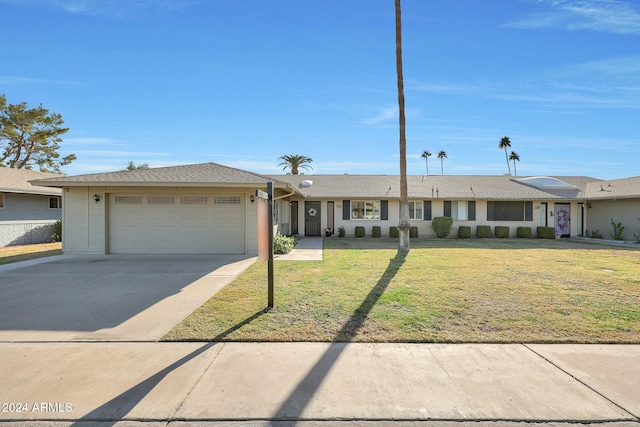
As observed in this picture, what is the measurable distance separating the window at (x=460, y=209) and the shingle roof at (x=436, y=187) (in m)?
0.51

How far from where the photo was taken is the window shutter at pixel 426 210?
19859mm

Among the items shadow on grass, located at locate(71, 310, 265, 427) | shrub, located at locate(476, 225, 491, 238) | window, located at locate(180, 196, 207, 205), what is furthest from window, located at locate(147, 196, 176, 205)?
shrub, located at locate(476, 225, 491, 238)

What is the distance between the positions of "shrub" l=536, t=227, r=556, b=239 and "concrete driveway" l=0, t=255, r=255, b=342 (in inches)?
696

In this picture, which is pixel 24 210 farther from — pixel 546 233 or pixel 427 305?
pixel 546 233

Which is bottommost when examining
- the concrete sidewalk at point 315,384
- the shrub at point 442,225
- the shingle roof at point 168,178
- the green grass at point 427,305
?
the concrete sidewalk at point 315,384

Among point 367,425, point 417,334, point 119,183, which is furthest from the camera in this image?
point 119,183

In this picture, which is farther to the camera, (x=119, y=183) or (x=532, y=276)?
(x=119, y=183)

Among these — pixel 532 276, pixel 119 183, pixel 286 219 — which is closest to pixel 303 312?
pixel 532 276

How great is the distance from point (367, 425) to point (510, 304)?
446 cm

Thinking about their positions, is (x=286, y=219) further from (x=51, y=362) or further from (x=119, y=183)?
(x=51, y=362)

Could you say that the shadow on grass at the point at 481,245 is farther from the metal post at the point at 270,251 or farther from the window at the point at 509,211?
the metal post at the point at 270,251

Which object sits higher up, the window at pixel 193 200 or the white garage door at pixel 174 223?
the window at pixel 193 200

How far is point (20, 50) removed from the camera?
12617mm

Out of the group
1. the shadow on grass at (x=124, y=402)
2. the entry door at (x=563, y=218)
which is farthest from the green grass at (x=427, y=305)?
the entry door at (x=563, y=218)
